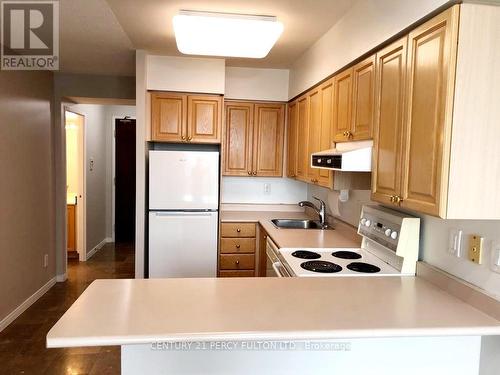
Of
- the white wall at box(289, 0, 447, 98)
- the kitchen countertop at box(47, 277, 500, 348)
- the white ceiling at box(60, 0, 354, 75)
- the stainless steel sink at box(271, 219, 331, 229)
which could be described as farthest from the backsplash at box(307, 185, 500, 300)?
the stainless steel sink at box(271, 219, 331, 229)

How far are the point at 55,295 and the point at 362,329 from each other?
12.3ft

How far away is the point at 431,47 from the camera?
4.84 ft

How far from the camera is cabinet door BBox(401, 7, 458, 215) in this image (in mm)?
1367

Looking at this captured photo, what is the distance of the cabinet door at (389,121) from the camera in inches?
67.1

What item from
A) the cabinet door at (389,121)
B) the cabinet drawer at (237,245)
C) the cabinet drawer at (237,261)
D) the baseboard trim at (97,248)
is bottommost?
the baseboard trim at (97,248)

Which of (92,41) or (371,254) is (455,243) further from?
(92,41)

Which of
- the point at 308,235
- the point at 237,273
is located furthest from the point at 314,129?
the point at 237,273

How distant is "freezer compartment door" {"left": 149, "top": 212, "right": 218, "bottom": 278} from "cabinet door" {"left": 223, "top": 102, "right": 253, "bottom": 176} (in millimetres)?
738

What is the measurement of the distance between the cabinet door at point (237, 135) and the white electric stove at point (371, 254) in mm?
1590

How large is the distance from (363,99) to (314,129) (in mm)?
947

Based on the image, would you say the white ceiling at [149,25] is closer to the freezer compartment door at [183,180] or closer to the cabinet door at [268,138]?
the cabinet door at [268,138]

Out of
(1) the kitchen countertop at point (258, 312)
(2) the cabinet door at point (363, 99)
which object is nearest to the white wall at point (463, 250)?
(1) the kitchen countertop at point (258, 312)

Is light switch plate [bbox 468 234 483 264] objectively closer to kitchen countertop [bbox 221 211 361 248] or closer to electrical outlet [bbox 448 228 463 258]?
electrical outlet [bbox 448 228 463 258]

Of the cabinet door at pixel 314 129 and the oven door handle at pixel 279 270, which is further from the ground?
the cabinet door at pixel 314 129
